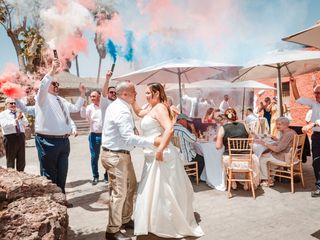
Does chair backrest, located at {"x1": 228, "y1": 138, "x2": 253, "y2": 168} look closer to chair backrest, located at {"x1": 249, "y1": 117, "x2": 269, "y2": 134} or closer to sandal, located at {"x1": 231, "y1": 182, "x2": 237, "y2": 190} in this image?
sandal, located at {"x1": 231, "y1": 182, "x2": 237, "y2": 190}

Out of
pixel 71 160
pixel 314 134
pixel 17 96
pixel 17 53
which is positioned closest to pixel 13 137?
pixel 17 96

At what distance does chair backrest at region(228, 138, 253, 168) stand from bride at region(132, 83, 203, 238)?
6.31 feet

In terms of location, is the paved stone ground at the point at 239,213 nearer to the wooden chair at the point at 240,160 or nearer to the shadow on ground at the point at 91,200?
the shadow on ground at the point at 91,200

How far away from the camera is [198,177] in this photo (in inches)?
260

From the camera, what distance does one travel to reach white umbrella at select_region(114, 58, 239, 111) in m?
6.73

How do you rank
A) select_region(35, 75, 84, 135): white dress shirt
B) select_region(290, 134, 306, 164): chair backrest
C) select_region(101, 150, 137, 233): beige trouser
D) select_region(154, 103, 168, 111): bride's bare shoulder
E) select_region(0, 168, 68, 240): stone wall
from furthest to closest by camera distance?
1. select_region(290, 134, 306, 164): chair backrest
2. select_region(35, 75, 84, 135): white dress shirt
3. select_region(154, 103, 168, 111): bride's bare shoulder
4. select_region(101, 150, 137, 233): beige trouser
5. select_region(0, 168, 68, 240): stone wall

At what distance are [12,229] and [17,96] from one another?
2.79m

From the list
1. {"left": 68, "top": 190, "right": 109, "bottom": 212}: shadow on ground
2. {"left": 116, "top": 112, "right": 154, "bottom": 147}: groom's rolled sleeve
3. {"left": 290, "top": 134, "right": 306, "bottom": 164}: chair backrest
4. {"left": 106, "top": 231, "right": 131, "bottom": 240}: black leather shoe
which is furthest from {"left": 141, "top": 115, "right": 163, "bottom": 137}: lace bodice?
{"left": 290, "top": 134, "right": 306, "bottom": 164}: chair backrest

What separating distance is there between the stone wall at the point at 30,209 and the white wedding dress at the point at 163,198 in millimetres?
1003

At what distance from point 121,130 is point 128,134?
0.11 metres

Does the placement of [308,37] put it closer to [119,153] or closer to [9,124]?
[119,153]

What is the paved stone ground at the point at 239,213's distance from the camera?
3771mm

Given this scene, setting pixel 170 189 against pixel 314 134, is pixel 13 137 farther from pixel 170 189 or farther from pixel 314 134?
pixel 314 134

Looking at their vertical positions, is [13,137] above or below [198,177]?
above
